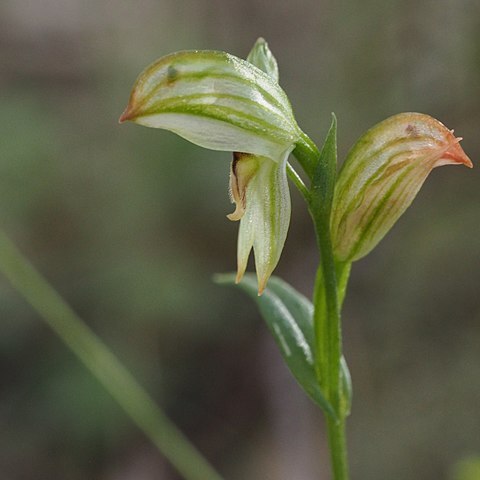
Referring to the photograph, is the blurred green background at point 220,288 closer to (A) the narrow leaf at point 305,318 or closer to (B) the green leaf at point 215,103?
(A) the narrow leaf at point 305,318

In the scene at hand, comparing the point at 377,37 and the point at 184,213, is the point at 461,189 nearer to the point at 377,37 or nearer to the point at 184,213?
the point at 377,37

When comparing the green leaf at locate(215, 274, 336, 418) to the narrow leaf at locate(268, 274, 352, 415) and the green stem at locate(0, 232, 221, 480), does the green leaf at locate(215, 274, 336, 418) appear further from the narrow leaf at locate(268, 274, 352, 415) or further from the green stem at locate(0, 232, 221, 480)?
the green stem at locate(0, 232, 221, 480)

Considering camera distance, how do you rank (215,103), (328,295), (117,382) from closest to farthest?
(215,103) < (328,295) < (117,382)

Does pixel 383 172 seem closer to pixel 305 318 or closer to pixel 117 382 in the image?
pixel 305 318

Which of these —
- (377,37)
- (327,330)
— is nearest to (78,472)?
(327,330)

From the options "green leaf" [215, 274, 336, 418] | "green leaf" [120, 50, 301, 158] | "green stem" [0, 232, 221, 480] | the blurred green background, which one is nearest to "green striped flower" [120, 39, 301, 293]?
"green leaf" [120, 50, 301, 158]

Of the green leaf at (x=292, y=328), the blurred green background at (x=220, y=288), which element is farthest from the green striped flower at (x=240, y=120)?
the blurred green background at (x=220, y=288)

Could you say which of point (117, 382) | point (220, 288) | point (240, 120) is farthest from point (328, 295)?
point (220, 288)
